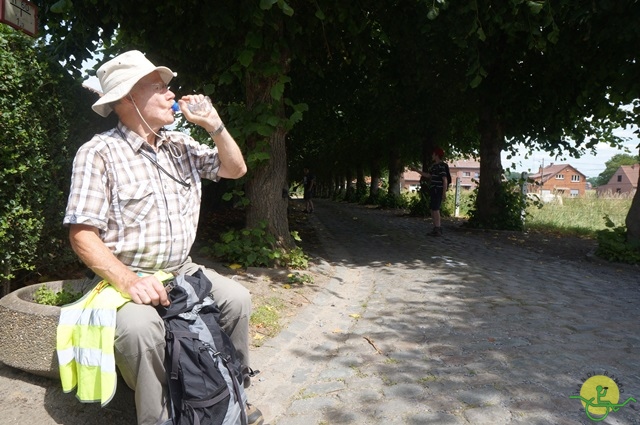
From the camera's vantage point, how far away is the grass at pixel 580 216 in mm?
14155

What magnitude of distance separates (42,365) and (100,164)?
1.31 m

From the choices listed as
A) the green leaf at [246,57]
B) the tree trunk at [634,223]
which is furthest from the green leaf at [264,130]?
the tree trunk at [634,223]

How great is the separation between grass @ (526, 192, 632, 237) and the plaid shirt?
9.66 metres

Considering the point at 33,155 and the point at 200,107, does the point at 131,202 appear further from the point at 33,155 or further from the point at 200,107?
the point at 33,155

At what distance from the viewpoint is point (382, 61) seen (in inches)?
460

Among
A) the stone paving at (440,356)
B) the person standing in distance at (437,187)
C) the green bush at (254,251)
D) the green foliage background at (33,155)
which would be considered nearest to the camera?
the stone paving at (440,356)

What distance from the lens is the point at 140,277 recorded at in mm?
2461

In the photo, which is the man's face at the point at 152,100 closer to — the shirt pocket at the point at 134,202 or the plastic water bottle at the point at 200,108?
the plastic water bottle at the point at 200,108

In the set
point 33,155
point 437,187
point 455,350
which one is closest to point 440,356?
point 455,350

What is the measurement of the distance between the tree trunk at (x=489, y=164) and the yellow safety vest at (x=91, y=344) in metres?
11.4

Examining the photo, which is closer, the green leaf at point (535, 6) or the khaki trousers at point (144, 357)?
the khaki trousers at point (144, 357)

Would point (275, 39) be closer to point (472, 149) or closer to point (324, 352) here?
point (324, 352)

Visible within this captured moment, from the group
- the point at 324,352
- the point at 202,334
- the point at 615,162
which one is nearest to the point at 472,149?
the point at 324,352

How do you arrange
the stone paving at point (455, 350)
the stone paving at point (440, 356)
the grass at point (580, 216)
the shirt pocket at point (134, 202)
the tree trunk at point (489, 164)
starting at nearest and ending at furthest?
the shirt pocket at point (134, 202), the stone paving at point (440, 356), the stone paving at point (455, 350), the tree trunk at point (489, 164), the grass at point (580, 216)
